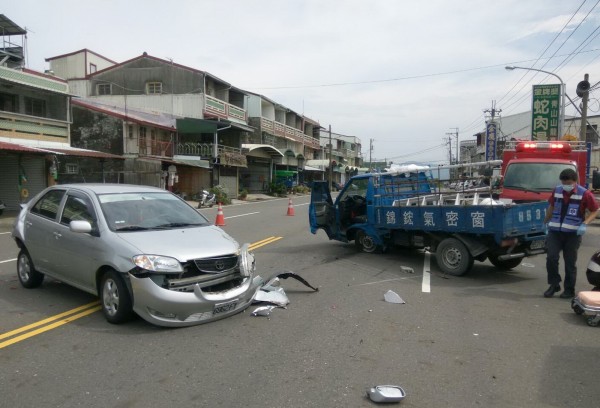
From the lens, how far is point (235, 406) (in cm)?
351

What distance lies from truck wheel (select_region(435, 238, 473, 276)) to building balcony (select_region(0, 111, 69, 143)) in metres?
18.6

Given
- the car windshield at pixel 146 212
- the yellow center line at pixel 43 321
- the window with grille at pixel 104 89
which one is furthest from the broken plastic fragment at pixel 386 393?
the window with grille at pixel 104 89

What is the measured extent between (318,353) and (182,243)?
77.0 inches

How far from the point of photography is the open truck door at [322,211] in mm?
11297

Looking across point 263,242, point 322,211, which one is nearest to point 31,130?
point 263,242

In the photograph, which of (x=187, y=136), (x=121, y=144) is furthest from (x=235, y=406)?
(x=187, y=136)

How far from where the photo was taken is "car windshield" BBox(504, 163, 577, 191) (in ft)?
39.1

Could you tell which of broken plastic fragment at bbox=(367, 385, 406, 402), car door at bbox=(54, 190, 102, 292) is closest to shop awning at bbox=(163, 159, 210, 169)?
car door at bbox=(54, 190, 102, 292)

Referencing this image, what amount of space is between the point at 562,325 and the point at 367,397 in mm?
3174

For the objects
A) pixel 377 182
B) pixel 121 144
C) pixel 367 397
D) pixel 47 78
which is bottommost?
pixel 367 397

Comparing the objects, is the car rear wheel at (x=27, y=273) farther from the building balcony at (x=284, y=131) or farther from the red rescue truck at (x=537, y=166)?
the building balcony at (x=284, y=131)

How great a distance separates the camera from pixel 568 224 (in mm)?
6676

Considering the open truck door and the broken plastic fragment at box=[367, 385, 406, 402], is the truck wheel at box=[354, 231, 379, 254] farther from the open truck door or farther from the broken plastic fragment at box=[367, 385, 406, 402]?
the broken plastic fragment at box=[367, 385, 406, 402]

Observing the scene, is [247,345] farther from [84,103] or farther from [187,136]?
[187,136]
